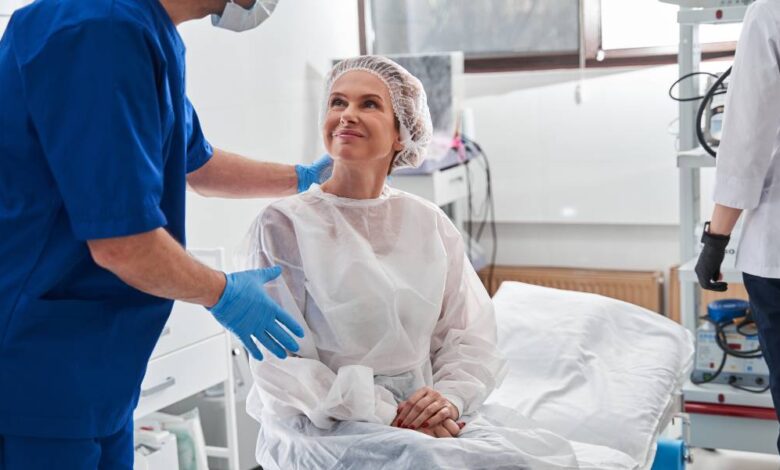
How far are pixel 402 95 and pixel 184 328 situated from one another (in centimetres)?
86

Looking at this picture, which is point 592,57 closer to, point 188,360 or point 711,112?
point 711,112

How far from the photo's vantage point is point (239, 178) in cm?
185

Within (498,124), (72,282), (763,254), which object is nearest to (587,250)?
(498,124)

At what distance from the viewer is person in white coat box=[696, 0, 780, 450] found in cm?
192

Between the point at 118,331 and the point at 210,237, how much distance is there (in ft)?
6.22

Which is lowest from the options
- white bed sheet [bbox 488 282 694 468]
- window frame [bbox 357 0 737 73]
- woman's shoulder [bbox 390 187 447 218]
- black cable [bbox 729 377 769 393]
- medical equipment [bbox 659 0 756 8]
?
black cable [bbox 729 377 769 393]

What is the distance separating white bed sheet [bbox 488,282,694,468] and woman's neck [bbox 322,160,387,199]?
63cm

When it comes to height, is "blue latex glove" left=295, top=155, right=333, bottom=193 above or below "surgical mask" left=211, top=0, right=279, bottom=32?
below

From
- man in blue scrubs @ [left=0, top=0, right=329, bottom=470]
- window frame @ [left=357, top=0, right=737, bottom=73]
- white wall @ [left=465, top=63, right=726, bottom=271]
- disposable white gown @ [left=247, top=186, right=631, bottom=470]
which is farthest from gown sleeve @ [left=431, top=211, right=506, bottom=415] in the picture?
window frame @ [left=357, top=0, right=737, bottom=73]

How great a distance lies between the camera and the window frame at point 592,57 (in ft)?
12.0

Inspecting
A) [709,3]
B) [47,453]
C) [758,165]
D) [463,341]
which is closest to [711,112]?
[709,3]

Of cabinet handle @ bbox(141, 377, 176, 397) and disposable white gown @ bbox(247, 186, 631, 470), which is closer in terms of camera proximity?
disposable white gown @ bbox(247, 186, 631, 470)

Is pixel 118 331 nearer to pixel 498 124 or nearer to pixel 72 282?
pixel 72 282

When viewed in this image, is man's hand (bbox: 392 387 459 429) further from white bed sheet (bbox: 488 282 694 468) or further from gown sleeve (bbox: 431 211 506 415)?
white bed sheet (bbox: 488 282 694 468)
